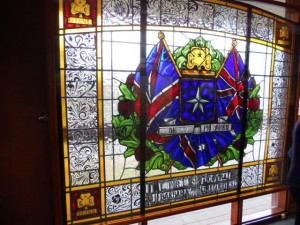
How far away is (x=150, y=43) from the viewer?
163 cm

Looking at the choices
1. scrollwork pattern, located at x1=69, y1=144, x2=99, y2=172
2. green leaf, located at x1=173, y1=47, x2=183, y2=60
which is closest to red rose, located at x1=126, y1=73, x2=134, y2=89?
green leaf, located at x1=173, y1=47, x2=183, y2=60

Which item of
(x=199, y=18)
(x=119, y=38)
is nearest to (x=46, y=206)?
(x=119, y=38)

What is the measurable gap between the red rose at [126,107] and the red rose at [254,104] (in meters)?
1.10

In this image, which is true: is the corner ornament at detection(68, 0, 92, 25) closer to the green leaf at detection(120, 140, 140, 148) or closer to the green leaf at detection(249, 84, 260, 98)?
the green leaf at detection(120, 140, 140, 148)

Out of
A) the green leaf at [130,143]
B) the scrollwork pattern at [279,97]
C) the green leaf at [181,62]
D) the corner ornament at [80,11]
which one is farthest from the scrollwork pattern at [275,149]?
the corner ornament at [80,11]

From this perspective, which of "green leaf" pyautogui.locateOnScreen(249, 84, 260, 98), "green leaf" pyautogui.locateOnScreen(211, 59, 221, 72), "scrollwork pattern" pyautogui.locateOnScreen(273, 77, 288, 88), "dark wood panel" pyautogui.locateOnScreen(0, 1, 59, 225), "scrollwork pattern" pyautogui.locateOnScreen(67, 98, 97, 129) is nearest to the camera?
"dark wood panel" pyautogui.locateOnScreen(0, 1, 59, 225)

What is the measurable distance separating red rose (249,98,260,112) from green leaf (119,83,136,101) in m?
1.08

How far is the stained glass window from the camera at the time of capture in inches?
59.5

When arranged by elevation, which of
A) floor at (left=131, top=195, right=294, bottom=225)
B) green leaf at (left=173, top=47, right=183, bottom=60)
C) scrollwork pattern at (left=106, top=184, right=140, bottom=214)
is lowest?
floor at (left=131, top=195, right=294, bottom=225)

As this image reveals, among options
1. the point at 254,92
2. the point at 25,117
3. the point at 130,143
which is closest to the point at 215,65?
the point at 254,92

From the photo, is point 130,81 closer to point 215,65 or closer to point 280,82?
point 215,65

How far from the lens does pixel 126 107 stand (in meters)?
1.62

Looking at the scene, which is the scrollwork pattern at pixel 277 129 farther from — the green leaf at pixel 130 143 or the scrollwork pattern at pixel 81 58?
the scrollwork pattern at pixel 81 58

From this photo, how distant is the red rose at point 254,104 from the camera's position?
6.61ft
